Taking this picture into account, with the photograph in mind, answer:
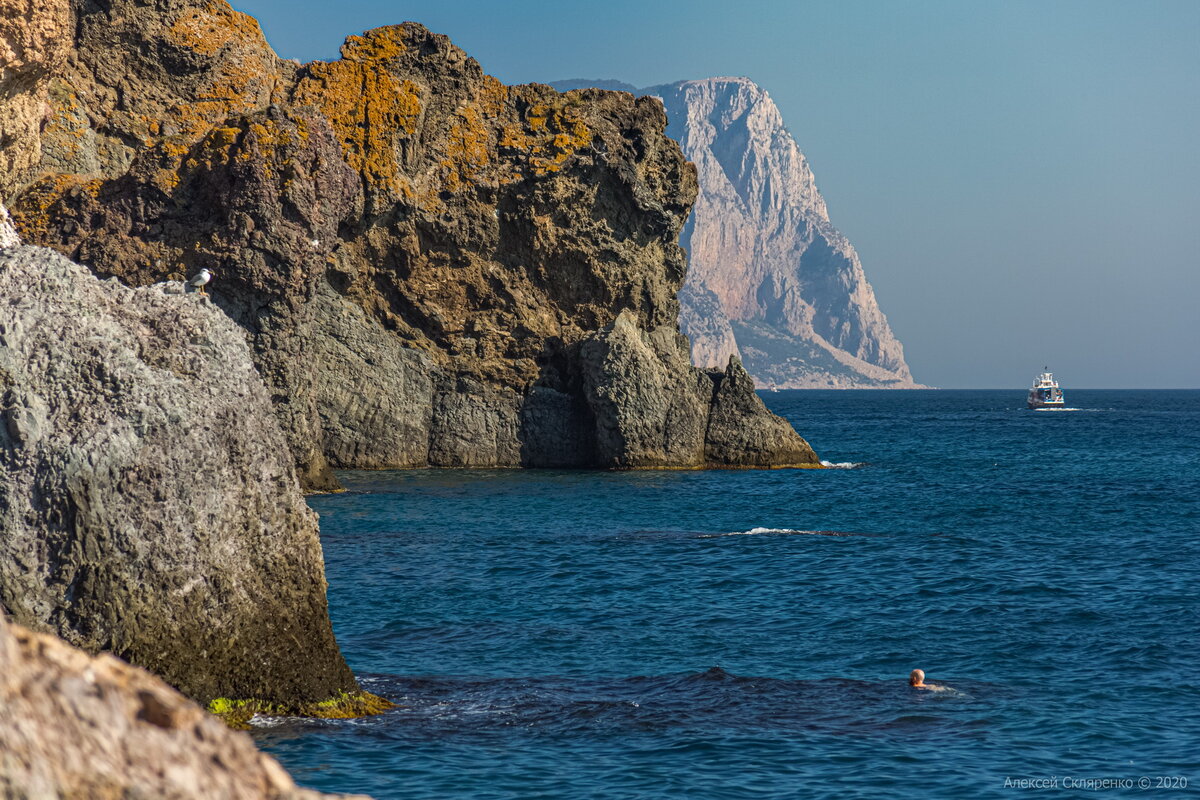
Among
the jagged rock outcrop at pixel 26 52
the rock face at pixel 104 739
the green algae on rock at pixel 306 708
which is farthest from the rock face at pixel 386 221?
the rock face at pixel 104 739

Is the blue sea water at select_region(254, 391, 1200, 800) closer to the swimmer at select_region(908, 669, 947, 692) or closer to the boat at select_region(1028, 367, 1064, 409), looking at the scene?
the swimmer at select_region(908, 669, 947, 692)

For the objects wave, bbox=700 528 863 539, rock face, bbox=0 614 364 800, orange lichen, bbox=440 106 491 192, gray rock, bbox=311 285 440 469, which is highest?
orange lichen, bbox=440 106 491 192

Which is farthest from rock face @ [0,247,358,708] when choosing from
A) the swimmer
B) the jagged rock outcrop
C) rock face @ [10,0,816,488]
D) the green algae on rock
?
rock face @ [10,0,816,488]

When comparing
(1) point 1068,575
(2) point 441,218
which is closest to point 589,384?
(2) point 441,218

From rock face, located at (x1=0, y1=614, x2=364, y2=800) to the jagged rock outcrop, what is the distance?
24790 millimetres

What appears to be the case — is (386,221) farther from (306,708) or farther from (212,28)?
(306,708)

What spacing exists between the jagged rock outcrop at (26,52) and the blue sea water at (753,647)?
1302 cm

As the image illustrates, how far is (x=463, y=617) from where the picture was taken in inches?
827

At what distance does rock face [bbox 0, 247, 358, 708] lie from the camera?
11828 millimetres

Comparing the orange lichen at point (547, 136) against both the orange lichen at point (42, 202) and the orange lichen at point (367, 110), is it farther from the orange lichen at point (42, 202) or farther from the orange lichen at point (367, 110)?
the orange lichen at point (42, 202)

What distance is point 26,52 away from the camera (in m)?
26.5

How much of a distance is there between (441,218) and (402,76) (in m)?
6.16

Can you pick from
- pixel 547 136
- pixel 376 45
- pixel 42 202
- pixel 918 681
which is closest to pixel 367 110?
pixel 376 45

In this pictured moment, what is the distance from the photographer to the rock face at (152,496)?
38.8 ft
